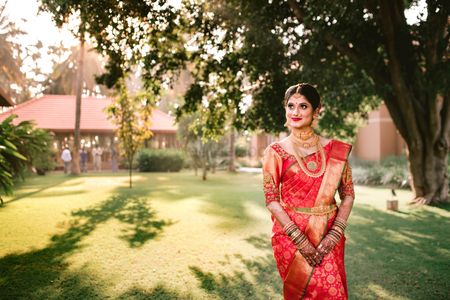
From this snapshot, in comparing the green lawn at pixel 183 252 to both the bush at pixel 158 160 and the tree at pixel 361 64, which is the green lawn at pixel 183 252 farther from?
the bush at pixel 158 160

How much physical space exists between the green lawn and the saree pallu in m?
2.21

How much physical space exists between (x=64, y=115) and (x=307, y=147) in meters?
34.0

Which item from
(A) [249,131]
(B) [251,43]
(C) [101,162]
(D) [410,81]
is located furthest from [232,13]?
(C) [101,162]

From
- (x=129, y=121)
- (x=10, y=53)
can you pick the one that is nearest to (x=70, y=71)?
(x=10, y=53)

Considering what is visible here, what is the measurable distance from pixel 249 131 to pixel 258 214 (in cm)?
280

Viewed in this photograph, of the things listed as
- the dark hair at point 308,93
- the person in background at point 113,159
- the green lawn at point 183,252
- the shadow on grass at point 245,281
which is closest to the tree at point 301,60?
the green lawn at point 183,252

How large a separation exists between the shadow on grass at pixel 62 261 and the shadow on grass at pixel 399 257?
12.1 ft

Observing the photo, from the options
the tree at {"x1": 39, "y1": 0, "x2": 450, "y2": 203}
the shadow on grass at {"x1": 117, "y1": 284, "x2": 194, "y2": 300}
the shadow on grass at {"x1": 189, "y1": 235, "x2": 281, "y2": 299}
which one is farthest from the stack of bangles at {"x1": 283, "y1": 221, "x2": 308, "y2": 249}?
the tree at {"x1": 39, "y1": 0, "x2": 450, "y2": 203}

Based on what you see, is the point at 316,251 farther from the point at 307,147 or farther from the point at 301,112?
the point at 301,112

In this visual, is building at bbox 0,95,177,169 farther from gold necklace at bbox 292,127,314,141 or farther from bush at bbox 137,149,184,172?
gold necklace at bbox 292,127,314,141

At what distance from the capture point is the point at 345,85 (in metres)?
10.8

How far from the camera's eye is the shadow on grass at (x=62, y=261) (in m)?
4.89

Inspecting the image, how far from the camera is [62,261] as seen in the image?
616 centimetres

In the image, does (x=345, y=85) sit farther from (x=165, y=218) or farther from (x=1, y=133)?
(x=1, y=133)
